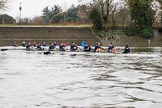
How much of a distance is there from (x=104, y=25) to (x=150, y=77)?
174ft

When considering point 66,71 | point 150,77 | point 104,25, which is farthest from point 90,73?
point 104,25

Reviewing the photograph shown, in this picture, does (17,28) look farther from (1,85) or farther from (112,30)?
(1,85)

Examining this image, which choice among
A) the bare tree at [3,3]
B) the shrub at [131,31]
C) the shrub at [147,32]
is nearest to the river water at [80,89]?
the bare tree at [3,3]

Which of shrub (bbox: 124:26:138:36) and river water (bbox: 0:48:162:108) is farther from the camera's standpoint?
shrub (bbox: 124:26:138:36)

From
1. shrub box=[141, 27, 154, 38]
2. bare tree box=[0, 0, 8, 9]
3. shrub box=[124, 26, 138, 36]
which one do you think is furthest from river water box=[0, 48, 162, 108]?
shrub box=[124, 26, 138, 36]

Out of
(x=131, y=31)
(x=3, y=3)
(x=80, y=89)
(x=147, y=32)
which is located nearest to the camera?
(x=80, y=89)

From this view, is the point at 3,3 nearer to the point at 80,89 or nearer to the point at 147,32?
the point at 147,32

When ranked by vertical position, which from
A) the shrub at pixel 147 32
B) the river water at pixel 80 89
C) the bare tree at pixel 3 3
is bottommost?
the river water at pixel 80 89

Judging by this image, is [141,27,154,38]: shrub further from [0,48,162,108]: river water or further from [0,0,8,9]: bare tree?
[0,48,162,108]: river water

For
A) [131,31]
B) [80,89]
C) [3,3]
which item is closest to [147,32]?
[131,31]

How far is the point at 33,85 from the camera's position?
20031 mm

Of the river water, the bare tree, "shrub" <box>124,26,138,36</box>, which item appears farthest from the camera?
"shrub" <box>124,26,138,36</box>

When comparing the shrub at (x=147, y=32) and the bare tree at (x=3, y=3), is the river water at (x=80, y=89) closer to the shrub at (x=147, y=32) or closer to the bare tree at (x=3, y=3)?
the bare tree at (x=3, y=3)

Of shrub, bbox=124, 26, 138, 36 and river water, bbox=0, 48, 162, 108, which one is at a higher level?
shrub, bbox=124, 26, 138, 36
